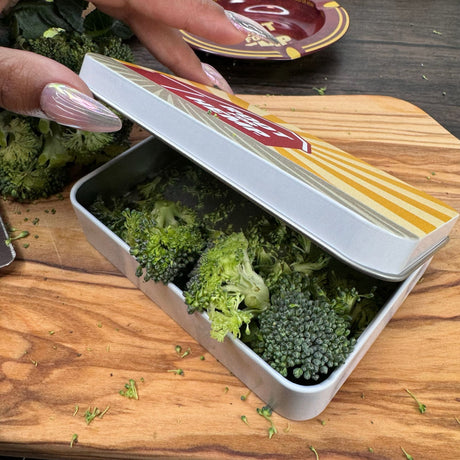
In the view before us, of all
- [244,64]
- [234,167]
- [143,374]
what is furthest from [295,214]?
[244,64]

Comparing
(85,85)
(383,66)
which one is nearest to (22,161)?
(85,85)

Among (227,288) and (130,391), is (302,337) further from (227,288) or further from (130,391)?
(130,391)

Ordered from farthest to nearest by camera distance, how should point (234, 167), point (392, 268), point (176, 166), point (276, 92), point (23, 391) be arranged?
point (276, 92) → point (176, 166) → point (23, 391) → point (234, 167) → point (392, 268)

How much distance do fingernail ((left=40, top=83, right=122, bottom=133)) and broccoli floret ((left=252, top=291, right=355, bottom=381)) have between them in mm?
446

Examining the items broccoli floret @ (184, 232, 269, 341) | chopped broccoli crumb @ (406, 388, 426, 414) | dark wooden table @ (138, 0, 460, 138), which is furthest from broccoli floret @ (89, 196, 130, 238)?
dark wooden table @ (138, 0, 460, 138)

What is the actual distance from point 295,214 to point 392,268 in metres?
0.16

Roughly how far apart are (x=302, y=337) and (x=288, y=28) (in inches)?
64.5

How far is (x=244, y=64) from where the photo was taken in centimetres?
189

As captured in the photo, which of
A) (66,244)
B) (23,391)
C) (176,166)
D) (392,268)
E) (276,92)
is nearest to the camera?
(392,268)

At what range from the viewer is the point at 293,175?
0.74 meters

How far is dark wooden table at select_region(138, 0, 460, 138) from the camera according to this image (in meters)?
1.83

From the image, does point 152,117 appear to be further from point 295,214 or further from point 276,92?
point 276,92

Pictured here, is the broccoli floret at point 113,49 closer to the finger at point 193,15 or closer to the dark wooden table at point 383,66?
the finger at point 193,15

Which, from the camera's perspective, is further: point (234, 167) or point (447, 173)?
point (447, 173)
